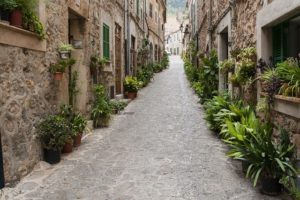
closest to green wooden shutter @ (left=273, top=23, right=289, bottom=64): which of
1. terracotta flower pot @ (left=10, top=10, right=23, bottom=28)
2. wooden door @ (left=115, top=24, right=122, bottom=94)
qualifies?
terracotta flower pot @ (left=10, top=10, right=23, bottom=28)

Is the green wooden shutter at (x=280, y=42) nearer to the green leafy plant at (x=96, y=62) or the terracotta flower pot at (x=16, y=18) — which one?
the terracotta flower pot at (x=16, y=18)

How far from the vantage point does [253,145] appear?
14.3 ft

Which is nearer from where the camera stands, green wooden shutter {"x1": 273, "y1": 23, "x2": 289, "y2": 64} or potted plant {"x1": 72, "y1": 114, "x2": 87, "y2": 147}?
green wooden shutter {"x1": 273, "y1": 23, "x2": 289, "y2": 64}

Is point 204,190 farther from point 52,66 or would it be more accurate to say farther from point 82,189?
point 52,66

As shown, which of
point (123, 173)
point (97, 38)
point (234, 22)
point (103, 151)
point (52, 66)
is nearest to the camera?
point (123, 173)

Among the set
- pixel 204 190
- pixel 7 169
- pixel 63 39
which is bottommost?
pixel 204 190

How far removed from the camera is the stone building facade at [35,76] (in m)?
4.37

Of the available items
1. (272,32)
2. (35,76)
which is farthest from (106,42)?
(272,32)

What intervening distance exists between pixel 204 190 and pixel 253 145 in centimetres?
84

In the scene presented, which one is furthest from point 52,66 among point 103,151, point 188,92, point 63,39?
point 188,92

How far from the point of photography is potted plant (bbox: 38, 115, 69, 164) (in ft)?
17.6

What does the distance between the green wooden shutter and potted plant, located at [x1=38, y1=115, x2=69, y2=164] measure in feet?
11.8

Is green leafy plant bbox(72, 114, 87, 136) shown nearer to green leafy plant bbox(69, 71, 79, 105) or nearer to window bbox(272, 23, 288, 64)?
green leafy plant bbox(69, 71, 79, 105)

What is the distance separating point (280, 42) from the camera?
5562 mm
